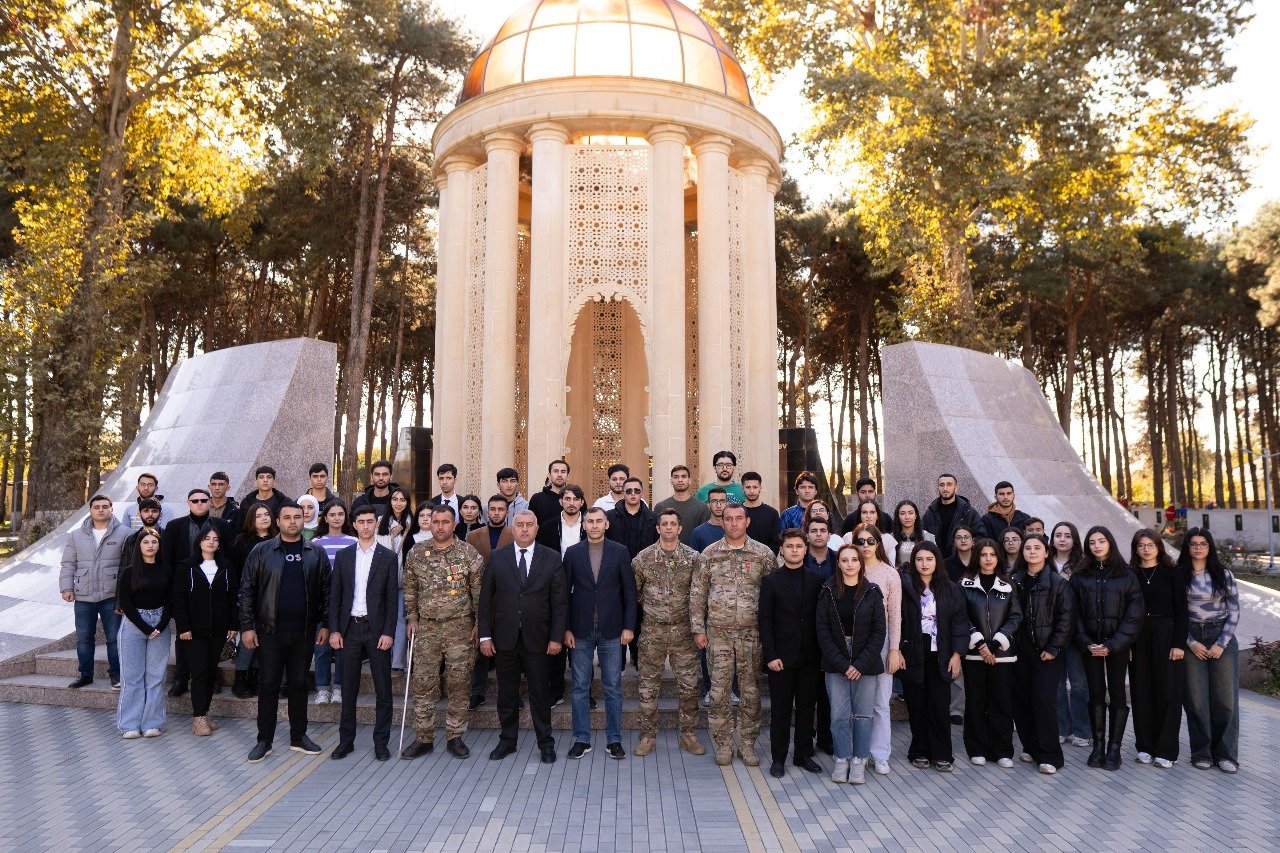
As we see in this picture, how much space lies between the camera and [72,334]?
16766mm

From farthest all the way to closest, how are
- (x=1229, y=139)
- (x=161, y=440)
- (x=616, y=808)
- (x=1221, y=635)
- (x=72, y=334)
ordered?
(x=1229, y=139), (x=72, y=334), (x=161, y=440), (x=1221, y=635), (x=616, y=808)

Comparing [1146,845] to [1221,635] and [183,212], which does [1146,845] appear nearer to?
[1221,635]

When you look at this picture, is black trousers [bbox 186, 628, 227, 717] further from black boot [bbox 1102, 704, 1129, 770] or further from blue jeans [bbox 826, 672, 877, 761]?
black boot [bbox 1102, 704, 1129, 770]

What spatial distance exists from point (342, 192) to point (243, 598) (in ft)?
75.1

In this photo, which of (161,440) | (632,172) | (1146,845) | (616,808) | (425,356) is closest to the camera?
(1146,845)

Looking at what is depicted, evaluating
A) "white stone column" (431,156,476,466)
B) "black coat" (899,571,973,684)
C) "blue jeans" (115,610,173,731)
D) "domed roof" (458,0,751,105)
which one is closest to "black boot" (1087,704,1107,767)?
"black coat" (899,571,973,684)

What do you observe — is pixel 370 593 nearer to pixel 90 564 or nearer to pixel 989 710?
pixel 90 564

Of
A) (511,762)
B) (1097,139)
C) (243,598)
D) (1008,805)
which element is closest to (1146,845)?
(1008,805)

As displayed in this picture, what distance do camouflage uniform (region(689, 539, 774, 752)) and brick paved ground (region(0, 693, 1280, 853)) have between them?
0.35 meters

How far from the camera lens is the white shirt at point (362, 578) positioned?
6.73 meters

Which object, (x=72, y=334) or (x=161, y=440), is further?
(x=72, y=334)

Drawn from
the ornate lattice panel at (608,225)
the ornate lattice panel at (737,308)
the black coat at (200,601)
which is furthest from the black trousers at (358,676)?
the ornate lattice panel at (737,308)

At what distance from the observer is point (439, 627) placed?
262 inches

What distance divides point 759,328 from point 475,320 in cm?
537
